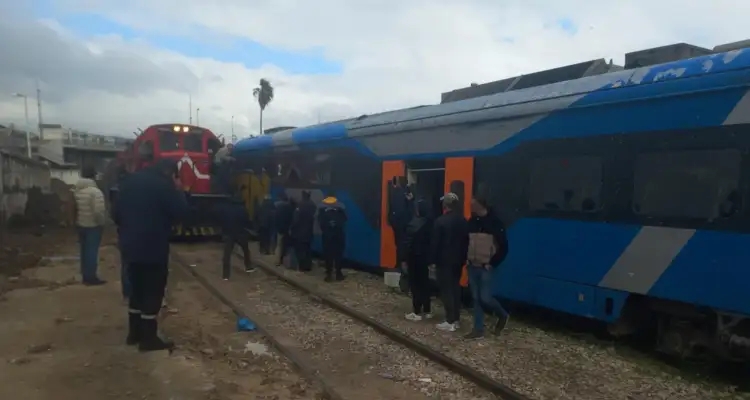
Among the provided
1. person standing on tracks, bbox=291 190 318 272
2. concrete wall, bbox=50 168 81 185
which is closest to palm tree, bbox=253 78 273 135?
concrete wall, bbox=50 168 81 185

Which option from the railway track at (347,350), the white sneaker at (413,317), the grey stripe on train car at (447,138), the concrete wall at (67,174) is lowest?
the railway track at (347,350)

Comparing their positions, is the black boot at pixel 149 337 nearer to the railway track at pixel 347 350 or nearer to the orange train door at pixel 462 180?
the railway track at pixel 347 350

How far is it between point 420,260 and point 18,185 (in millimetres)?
16405

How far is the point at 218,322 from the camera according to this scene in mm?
8172

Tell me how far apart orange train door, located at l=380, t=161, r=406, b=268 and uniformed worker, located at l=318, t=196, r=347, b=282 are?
85 cm

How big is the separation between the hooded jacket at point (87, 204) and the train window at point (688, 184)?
24.9 feet

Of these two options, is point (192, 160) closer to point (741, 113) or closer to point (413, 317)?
point (413, 317)

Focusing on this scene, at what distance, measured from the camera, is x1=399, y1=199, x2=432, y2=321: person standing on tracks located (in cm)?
844

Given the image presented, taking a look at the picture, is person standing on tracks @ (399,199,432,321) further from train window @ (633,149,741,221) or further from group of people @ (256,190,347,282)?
group of people @ (256,190,347,282)

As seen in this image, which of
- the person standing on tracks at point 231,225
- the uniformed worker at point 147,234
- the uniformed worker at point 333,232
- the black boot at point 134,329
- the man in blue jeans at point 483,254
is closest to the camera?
the uniformed worker at point 147,234

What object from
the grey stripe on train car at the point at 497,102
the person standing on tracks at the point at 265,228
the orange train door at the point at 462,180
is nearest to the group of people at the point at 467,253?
the orange train door at the point at 462,180

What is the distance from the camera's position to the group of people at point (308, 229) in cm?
1149

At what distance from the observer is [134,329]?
22.0 ft

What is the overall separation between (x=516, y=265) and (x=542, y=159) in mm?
1353
